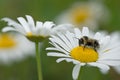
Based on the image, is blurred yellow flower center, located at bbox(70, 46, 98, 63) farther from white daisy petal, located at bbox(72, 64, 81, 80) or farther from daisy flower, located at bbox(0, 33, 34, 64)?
daisy flower, located at bbox(0, 33, 34, 64)

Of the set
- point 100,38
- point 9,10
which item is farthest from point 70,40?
point 9,10

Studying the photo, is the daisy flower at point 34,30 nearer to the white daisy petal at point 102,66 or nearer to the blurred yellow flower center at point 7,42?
the white daisy petal at point 102,66

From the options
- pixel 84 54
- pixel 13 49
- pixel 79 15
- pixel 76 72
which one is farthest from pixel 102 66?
pixel 79 15

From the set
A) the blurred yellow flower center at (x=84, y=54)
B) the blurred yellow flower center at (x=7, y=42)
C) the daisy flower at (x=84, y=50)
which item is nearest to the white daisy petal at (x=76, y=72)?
the daisy flower at (x=84, y=50)

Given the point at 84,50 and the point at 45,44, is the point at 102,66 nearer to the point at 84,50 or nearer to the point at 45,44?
the point at 84,50

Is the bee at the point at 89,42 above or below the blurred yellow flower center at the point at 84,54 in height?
above

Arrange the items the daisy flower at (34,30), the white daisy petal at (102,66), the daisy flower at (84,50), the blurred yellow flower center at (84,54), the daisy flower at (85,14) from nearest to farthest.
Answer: the white daisy petal at (102,66), the daisy flower at (84,50), the blurred yellow flower center at (84,54), the daisy flower at (34,30), the daisy flower at (85,14)
